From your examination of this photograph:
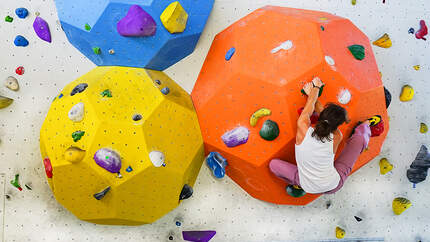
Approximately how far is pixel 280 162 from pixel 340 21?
1124mm

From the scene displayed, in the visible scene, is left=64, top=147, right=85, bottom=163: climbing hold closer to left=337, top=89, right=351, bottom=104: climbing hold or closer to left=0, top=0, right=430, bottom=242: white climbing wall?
left=0, top=0, right=430, bottom=242: white climbing wall

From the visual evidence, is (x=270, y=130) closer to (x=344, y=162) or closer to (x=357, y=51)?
(x=344, y=162)

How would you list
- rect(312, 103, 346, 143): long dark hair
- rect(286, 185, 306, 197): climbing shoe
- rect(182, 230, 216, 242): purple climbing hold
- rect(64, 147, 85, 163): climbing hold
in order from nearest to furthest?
rect(312, 103, 346, 143): long dark hair → rect(64, 147, 85, 163): climbing hold → rect(286, 185, 306, 197): climbing shoe → rect(182, 230, 216, 242): purple climbing hold

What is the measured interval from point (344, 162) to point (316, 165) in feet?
1.05

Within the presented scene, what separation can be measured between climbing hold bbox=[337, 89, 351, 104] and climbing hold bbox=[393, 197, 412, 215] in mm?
1219

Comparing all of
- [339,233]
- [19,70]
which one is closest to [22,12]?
[19,70]

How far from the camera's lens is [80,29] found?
2268 millimetres

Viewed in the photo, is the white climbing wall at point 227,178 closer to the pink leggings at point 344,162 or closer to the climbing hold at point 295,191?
the climbing hold at point 295,191

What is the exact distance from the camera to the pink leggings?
86.2 inches

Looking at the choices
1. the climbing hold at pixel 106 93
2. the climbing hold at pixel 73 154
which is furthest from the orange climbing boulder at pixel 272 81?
the climbing hold at pixel 73 154

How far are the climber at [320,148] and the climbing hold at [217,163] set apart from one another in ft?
1.22

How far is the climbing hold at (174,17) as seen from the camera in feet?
7.04

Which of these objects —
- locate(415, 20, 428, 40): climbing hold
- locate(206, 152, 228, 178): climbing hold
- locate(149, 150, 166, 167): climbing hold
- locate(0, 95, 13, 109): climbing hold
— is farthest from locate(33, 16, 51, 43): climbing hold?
locate(415, 20, 428, 40): climbing hold

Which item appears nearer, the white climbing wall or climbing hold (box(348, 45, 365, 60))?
climbing hold (box(348, 45, 365, 60))
